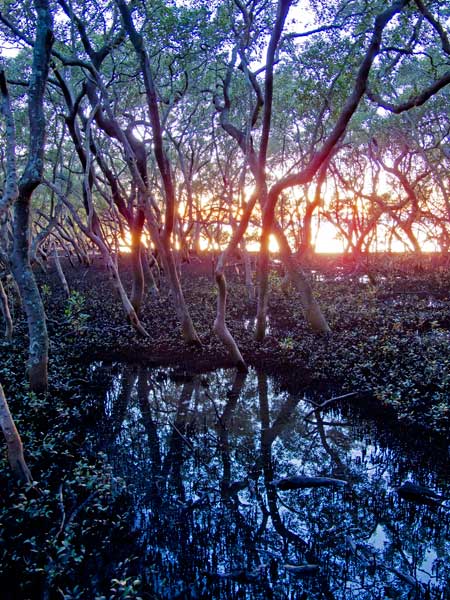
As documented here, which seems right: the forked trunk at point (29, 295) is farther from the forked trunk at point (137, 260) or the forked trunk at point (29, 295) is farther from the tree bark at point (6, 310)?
the forked trunk at point (137, 260)

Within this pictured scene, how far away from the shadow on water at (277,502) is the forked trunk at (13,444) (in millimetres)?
1245

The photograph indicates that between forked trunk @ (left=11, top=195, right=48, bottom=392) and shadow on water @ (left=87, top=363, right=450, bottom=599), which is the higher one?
forked trunk @ (left=11, top=195, right=48, bottom=392)

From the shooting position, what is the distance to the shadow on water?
400 cm

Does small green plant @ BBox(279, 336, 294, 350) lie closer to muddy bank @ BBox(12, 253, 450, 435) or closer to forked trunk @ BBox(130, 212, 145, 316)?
muddy bank @ BBox(12, 253, 450, 435)

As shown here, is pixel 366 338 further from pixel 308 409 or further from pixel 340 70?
pixel 340 70

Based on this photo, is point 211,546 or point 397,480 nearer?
point 211,546

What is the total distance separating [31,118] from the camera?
6730 mm

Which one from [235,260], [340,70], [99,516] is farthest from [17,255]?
[235,260]

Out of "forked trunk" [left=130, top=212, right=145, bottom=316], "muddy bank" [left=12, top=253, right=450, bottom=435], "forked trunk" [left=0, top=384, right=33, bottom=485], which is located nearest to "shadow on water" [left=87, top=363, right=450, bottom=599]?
"muddy bank" [left=12, top=253, right=450, bottom=435]

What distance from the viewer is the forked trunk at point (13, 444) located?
4.66 m

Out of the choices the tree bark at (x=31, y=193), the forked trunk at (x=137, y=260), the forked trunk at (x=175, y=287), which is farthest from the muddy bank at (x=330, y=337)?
the tree bark at (x=31, y=193)

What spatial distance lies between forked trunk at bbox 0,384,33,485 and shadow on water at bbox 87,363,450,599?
125 centimetres

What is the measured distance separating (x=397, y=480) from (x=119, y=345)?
26.3 ft

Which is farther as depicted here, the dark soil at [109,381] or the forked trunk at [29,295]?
the forked trunk at [29,295]
